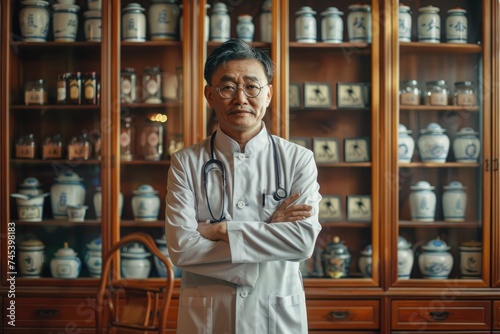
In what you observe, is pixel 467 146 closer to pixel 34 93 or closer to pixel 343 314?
pixel 343 314

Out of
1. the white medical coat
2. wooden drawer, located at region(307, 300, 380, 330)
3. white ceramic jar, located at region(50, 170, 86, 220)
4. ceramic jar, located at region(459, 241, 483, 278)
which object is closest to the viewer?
the white medical coat

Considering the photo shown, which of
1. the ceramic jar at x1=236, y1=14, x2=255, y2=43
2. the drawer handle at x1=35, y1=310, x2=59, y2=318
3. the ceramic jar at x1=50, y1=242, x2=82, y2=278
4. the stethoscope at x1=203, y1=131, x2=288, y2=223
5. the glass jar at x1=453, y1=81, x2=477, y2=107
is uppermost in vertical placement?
the ceramic jar at x1=236, y1=14, x2=255, y2=43

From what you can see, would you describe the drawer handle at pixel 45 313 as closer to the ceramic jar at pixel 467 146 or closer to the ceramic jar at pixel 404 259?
the ceramic jar at pixel 404 259

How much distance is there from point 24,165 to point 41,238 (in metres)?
0.39

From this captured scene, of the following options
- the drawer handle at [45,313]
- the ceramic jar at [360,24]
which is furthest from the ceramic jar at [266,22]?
the drawer handle at [45,313]

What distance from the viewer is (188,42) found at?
11.3ft

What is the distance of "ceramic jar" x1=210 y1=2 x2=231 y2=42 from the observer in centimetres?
352

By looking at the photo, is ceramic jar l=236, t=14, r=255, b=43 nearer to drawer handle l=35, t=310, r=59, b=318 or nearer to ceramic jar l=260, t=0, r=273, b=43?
ceramic jar l=260, t=0, r=273, b=43

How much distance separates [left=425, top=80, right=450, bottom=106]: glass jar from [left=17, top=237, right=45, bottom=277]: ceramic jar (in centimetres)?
213

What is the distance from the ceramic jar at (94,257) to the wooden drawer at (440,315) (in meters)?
1.47

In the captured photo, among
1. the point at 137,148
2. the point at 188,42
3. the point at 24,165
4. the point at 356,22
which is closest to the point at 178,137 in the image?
the point at 137,148

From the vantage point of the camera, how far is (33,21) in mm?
3529

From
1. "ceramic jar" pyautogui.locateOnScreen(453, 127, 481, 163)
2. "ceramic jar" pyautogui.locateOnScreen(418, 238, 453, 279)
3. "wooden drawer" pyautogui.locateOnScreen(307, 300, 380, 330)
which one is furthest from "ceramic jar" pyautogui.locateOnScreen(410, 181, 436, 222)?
"wooden drawer" pyautogui.locateOnScreen(307, 300, 380, 330)

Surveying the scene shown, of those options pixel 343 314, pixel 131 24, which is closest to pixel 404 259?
pixel 343 314
